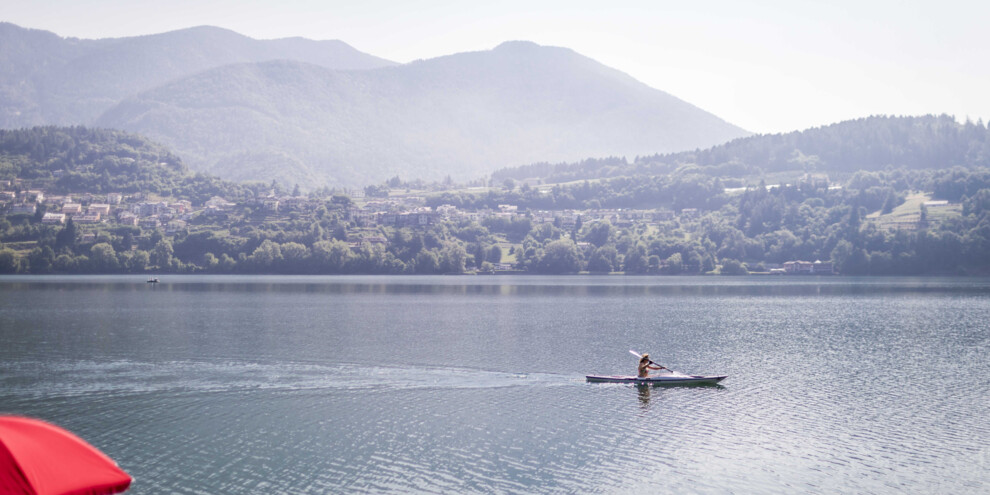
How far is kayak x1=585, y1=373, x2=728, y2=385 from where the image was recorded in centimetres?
4856

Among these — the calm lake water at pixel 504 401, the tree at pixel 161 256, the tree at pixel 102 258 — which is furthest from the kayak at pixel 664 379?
the tree at pixel 102 258

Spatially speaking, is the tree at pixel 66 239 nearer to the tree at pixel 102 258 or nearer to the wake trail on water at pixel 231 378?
the tree at pixel 102 258

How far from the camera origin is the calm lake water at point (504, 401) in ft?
99.1

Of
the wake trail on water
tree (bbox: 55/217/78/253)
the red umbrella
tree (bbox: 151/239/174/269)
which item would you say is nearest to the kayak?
the wake trail on water

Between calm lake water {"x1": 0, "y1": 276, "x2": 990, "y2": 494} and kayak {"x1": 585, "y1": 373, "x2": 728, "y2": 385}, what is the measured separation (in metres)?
0.56

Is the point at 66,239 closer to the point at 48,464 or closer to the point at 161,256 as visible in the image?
the point at 161,256

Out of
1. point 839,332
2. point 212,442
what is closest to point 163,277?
point 839,332

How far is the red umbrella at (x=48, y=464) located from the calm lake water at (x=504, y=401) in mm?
18523

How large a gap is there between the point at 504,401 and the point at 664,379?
36.2 feet

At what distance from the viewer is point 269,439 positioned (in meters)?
34.8

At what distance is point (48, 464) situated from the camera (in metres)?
10.0

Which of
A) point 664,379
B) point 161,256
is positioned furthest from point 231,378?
point 161,256

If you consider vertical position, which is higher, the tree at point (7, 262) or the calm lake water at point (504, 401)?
the tree at point (7, 262)

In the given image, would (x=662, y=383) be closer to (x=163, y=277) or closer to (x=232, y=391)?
(x=232, y=391)
